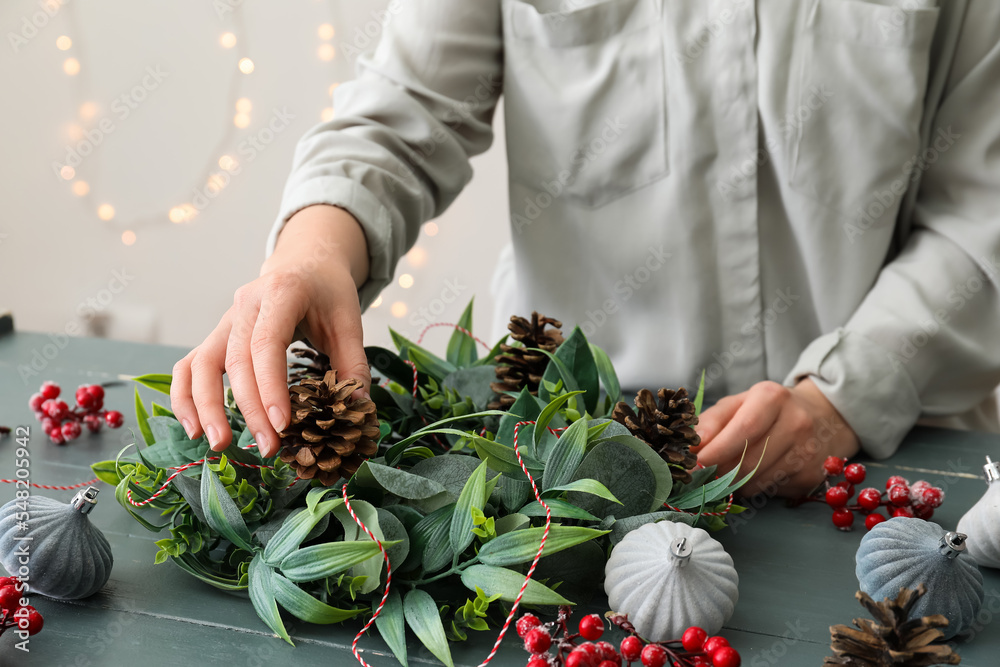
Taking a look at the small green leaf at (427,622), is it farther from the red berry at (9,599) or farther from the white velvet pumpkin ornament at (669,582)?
the red berry at (9,599)

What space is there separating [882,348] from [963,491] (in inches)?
6.7

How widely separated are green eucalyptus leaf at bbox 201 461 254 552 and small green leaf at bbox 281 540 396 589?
5 centimetres

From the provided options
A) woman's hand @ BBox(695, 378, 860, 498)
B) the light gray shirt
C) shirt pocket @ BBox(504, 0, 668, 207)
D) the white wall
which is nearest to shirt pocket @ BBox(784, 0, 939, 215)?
the light gray shirt

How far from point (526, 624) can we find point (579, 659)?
43 millimetres

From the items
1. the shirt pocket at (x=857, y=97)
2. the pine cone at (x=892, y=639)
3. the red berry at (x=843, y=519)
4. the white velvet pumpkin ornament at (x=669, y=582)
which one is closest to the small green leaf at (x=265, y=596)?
the white velvet pumpkin ornament at (x=669, y=582)

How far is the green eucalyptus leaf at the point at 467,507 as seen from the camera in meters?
0.48

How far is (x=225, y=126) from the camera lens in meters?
2.03

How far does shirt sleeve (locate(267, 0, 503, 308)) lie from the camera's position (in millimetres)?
777

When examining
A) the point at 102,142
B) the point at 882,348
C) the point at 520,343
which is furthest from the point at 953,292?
the point at 102,142

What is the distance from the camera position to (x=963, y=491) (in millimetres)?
692

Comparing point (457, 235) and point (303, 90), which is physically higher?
point (303, 90)

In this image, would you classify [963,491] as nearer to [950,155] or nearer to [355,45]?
[950,155]

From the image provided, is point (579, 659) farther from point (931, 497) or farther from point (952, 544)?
point (931, 497)

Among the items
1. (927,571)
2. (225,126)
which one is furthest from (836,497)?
(225,126)
